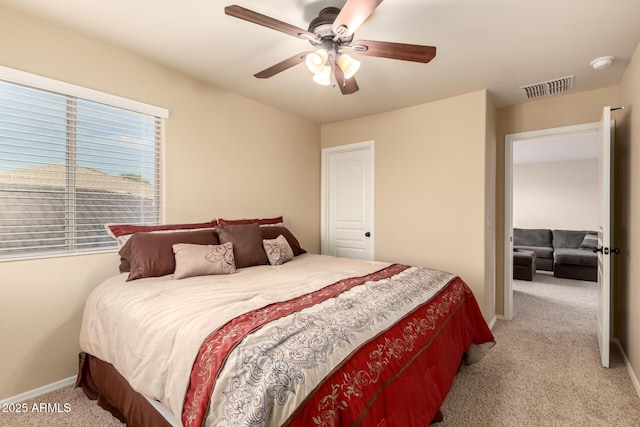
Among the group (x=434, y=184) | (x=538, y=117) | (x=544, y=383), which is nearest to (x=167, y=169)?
(x=434, y=184)

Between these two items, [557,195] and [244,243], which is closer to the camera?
[244,243]

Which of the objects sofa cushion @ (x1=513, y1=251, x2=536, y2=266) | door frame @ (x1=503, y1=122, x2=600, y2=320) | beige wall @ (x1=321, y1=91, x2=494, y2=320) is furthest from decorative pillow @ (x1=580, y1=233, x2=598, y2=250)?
beige wall @ (x1=321, y1=91, x2=494, y2=320)

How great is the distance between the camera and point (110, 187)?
234 cm

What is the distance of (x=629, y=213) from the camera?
8.00 feet

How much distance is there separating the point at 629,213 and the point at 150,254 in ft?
12.3

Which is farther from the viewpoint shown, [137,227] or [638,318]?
[137,227]

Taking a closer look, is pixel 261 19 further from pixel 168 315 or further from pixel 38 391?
pixel 38 391

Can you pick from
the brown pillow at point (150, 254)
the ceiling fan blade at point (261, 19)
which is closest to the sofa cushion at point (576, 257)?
the ceiling fan blade at point (261, 19)

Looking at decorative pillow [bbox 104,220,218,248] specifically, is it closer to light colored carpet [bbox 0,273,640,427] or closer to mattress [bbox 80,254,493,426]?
mattress [bbox 80,254,493,426]

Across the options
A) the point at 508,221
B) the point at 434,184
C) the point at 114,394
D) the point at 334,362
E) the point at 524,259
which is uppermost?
the point at 434,184

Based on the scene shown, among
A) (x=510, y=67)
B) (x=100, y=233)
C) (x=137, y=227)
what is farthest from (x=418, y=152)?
(x=100, y=233)

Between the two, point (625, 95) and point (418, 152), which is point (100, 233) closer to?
point (418, 152)

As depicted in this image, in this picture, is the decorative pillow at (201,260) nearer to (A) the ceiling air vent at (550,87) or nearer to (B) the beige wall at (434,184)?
(B) the beige wall at (434,184)

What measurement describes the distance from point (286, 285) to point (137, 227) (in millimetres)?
1306
